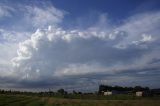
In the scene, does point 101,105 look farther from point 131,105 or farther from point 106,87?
point 106,87

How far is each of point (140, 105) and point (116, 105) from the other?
14.6 feet

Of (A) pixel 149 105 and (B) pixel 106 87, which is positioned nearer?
(A) pixel 149 105

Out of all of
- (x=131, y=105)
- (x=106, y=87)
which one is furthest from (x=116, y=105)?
(x=106, y=87)

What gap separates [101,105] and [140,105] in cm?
741

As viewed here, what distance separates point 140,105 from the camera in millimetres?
53906

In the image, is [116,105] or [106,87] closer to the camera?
[116,105]

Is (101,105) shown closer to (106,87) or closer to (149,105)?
(149,105)

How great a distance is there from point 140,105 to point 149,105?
184 cm

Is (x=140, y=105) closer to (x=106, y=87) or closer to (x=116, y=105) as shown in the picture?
(x=116, y=105)

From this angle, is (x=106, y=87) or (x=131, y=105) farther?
(x=106, y=87)

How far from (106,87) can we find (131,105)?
466 feet

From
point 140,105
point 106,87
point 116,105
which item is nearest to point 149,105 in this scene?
point 140,105

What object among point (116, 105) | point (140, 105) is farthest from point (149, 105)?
point (116, 105)

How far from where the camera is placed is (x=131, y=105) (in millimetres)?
53688
